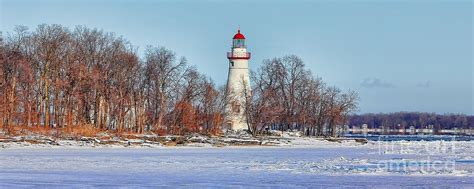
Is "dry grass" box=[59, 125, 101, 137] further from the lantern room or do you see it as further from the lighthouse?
the lantern room

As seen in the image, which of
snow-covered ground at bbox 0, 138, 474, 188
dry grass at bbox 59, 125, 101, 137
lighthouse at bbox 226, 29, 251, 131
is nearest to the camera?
snow-covered ground at bbox 0, 138, 474, 188

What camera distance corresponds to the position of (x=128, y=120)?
229 ft

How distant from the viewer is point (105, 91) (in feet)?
213

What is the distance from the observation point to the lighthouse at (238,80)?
76.3 meters

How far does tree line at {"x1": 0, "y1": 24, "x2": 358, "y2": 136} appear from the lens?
196 feet

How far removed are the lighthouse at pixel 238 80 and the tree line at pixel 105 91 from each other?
3.40 feet

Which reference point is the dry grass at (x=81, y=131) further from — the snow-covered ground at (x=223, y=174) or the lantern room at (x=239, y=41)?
the lantern room at (x=239, y=41)

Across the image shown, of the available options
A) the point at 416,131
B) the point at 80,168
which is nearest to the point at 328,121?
the point at 80,168

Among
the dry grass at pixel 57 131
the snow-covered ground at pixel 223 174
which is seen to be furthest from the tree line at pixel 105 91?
the snow-covered ground at pixel 223 174

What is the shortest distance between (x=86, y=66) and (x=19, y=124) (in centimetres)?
886

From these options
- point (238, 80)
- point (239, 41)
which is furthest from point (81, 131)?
point (239, 41)

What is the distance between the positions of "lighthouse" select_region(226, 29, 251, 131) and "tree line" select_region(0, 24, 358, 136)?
1036mm

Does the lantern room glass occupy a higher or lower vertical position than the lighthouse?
higher

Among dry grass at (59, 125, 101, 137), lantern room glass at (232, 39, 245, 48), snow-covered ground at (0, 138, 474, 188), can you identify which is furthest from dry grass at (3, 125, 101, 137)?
lantern room glass at (232, 39, 245, 48)
